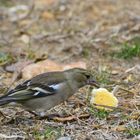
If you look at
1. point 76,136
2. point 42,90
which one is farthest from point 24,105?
point 76,136

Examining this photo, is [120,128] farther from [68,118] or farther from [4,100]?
[4,100]

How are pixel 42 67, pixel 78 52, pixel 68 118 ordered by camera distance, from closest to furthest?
1. pixel 68 118
2. pixel 42 67
3. pixel 78 52

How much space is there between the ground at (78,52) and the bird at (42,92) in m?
0.15

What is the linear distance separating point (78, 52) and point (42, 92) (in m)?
2.73

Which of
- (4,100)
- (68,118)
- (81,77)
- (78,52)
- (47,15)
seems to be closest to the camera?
(4,100)

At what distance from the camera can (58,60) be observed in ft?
29.4

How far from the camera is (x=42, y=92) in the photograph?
6.48 m

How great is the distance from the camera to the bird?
6.36 m

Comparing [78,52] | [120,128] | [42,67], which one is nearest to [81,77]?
[120,128]

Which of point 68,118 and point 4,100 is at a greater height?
point 4,100

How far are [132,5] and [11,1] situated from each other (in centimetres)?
212

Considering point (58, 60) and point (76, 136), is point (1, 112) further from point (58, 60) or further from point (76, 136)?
point (58, 60)

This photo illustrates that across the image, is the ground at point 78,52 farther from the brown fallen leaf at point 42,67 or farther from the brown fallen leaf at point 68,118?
the brown fallen leaf at point 42,67

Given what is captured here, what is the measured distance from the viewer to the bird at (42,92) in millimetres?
6355
